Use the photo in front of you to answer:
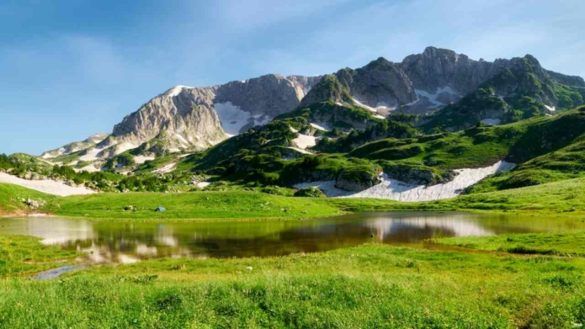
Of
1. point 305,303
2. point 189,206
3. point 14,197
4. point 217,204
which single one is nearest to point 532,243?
point 305,303

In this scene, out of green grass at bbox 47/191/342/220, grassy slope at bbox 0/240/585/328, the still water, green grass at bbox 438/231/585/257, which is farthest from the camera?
green grass at bbox 47/191/342/220

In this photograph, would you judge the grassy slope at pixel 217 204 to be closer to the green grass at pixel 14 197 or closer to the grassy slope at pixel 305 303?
the green grass at pixel 14 197

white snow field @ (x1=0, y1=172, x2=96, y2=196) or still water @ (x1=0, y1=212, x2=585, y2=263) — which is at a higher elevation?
white snow field @ (x1=0, y1=172, x2=96, y2=196)

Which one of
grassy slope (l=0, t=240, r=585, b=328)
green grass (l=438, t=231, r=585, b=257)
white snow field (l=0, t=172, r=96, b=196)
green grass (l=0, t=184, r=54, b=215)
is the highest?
white snow field (l=0, t=172, r=96, b=196)

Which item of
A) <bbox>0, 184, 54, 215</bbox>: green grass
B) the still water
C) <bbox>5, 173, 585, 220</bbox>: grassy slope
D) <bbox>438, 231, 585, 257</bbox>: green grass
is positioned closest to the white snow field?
<bbox>0, 184, 54, 215</bbox>: green grass

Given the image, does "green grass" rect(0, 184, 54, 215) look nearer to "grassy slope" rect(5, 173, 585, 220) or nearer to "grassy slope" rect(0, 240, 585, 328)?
"grassy slope" rect(5, 173, 585, 220)

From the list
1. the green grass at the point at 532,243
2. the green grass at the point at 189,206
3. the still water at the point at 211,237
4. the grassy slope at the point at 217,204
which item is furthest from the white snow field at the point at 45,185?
the green grass at the point at 532,243

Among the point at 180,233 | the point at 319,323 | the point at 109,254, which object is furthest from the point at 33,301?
the point at 180,233

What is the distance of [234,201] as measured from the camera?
122 meters

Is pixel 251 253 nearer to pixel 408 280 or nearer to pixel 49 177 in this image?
pixel 408 280

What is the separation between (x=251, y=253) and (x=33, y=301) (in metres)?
35.1

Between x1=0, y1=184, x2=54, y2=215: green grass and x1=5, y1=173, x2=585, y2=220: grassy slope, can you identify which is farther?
x1=5, y1=173, x2=585, y2=220: grassy slope

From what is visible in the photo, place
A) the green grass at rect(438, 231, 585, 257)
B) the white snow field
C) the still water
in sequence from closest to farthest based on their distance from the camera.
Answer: the green grass at rect(438, 231, 585, 257), the still water, the white snow field

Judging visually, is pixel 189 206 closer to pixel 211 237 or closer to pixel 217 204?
pixel 217 204
